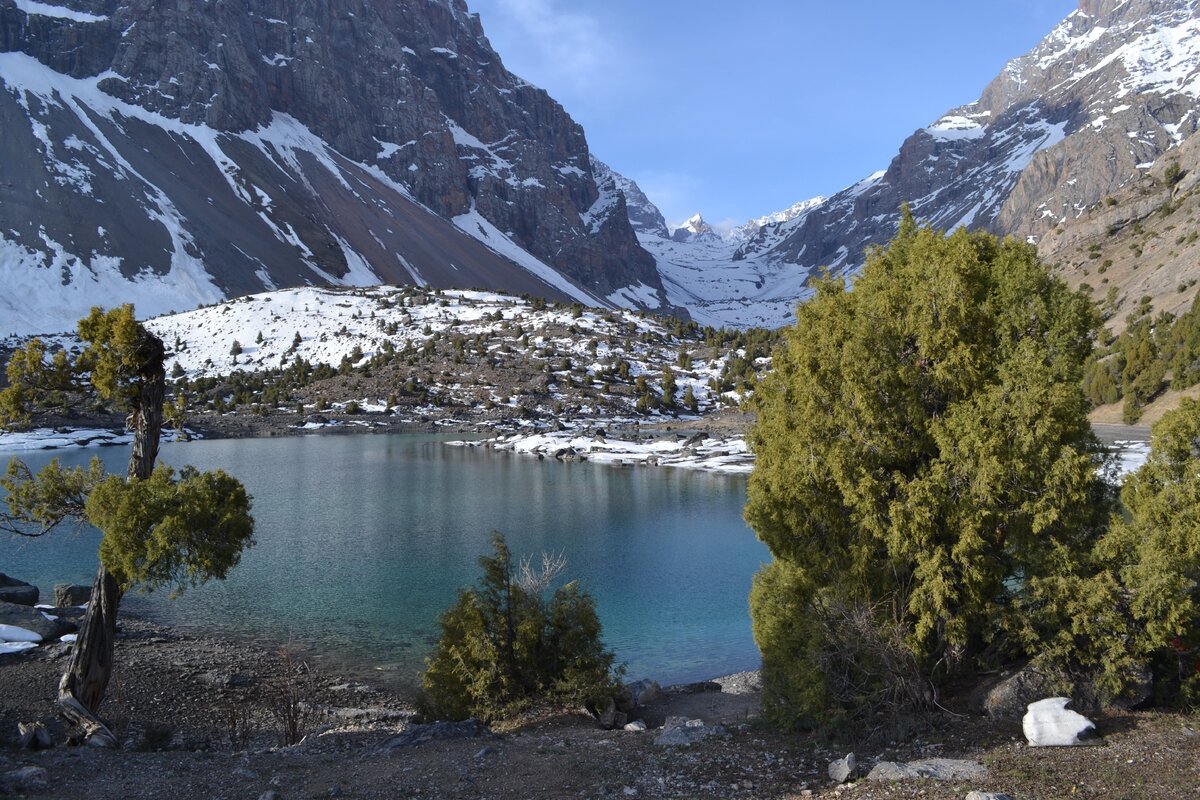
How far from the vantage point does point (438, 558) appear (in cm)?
2550

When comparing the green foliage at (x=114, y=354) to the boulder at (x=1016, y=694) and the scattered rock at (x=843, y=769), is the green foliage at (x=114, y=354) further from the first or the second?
the boulder at (x=1016, y=694)

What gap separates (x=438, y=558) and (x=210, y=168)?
129 metres

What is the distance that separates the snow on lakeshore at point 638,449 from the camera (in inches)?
1898

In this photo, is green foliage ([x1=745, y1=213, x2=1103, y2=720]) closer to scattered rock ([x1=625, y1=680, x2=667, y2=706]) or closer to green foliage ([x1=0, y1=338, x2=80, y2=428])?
scattered rock ([x1=625, y1=680, x2=667, y2=706])

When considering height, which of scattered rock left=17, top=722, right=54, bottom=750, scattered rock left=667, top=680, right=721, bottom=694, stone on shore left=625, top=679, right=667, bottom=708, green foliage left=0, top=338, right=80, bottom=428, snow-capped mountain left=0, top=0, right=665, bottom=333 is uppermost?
snow-capped mountain left=0, top=0, right=665, bottom=333

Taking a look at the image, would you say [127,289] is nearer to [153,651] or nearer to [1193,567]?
[153,651]

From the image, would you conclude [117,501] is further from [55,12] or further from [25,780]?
[55,12]

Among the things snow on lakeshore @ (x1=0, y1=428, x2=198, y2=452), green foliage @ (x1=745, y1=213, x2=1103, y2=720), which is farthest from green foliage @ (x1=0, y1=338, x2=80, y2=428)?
snow on lakeshore @ (x1=0, y1=428, x2=198, y2=452)

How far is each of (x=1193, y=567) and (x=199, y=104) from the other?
540 feet

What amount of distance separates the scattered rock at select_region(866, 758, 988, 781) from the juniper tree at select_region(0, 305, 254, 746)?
9337mm

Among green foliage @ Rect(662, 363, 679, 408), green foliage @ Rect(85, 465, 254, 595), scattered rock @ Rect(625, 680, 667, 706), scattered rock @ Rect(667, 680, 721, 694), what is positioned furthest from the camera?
green foliage @ Rect(662, 363, 679, 408)

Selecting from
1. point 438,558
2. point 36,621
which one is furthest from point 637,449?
point 36,621

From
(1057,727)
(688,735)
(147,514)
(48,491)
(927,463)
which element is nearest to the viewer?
(1057,727)

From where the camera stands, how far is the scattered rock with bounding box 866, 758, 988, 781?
8070 millimetres
